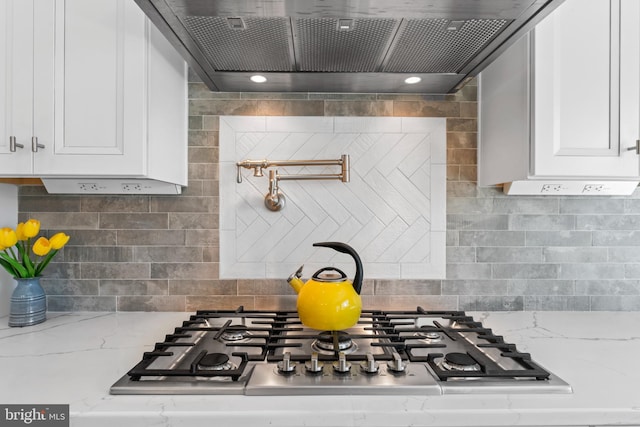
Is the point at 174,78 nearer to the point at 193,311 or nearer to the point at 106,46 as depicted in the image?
Result: the point at 106,46

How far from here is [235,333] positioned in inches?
48.2

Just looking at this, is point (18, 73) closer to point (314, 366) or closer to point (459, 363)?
point (314, 366)

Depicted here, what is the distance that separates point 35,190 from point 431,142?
1.77 metres

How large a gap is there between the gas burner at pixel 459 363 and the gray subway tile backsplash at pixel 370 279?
580 mm

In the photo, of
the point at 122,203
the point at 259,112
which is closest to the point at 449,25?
the point at 259,112

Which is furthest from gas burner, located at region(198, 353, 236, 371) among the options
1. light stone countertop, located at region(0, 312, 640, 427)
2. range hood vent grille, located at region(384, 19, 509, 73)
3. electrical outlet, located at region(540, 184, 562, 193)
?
electrical outlet, located at region(540, 184, 562, 193)

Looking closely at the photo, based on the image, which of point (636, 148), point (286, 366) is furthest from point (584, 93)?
point (286, 366)

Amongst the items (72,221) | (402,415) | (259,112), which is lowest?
(402,415)

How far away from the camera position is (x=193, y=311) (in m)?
1.60

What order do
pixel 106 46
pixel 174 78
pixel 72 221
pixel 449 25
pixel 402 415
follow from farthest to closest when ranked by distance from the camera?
1. pixel 72 221
2. pixel 174 78
3. pixel 106 46
4. pixel 449 25
5. pixel 402 415

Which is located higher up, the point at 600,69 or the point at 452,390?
the point at 600,69

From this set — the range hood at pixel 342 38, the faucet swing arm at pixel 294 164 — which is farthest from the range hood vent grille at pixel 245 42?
the faucet swing arm at pixel 294 164

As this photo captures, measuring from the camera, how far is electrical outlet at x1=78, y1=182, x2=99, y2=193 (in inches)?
58.8

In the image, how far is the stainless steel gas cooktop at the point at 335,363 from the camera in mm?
885
